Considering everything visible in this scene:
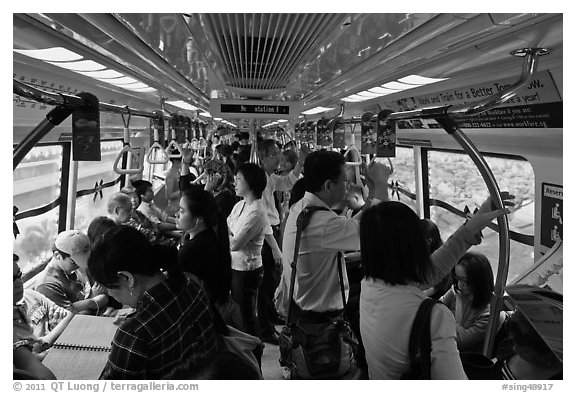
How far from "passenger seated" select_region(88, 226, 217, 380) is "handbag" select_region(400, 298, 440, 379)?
2.21 ft

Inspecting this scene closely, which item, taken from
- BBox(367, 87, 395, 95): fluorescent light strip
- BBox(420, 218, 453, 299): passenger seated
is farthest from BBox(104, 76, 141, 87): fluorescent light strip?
BBox(420, 218, 453, 299): passenger seated

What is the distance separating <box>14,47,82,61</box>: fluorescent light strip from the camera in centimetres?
191

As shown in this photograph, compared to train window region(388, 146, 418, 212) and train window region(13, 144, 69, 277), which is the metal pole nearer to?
train window region(13, 144, 69, 277)

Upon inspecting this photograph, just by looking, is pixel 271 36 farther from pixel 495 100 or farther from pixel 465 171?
pixel 465 171

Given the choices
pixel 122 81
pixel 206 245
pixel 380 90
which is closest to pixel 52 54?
pixel 122 81

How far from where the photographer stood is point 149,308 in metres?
1.53

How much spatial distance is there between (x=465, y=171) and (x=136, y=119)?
468 cm

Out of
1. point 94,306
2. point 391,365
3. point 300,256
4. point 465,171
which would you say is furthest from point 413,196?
point 391,365

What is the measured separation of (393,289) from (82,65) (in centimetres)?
194

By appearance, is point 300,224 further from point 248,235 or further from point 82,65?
point 82,65

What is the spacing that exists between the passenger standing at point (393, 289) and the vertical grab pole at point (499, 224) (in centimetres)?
56

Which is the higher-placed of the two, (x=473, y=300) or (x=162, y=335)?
(x=162, y=335)

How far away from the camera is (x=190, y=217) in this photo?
2510 mm

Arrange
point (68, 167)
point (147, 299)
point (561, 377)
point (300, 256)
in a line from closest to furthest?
point (561, 377)
point (147, 299)
point (300, 256)
point (68, 167)
